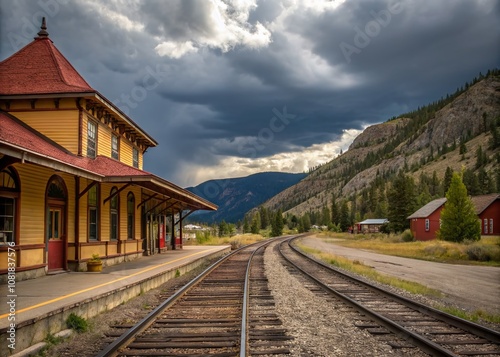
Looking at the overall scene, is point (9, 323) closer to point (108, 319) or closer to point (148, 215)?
point (108, 319)

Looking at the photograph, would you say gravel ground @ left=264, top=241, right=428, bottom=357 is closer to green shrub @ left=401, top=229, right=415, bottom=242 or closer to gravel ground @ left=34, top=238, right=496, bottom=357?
gravel ground @ left=34, top=238, right=496, bottom=357

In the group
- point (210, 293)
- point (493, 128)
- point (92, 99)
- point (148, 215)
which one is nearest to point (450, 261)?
point (148, 215)

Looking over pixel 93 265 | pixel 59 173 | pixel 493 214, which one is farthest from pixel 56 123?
pixel 493 214

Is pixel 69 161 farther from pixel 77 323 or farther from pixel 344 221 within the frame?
pixel 344 221

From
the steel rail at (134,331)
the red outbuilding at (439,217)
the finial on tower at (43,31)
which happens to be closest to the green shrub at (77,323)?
the steel rail at (134,331)

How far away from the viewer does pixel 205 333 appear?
7.59 meters

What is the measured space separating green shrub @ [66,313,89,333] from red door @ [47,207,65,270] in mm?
6732

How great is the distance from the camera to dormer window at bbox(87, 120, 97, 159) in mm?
17375

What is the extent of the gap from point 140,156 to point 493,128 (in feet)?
600

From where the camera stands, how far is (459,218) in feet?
133

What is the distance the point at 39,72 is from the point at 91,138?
3175 millimetres

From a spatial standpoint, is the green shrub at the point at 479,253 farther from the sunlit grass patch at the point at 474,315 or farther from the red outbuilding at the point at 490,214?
the red outbuilding at the point at 490,214

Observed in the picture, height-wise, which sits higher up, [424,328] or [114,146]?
[114,146]

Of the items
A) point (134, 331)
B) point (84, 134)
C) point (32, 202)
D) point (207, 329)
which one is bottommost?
point (207, 329)
